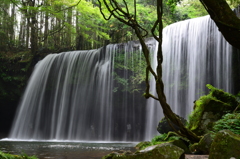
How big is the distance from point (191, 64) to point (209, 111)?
251 inches

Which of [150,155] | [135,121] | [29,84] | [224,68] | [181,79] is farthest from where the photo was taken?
[29,84]

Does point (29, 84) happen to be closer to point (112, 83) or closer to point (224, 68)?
point (112, 83)

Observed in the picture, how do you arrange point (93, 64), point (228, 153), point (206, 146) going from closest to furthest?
point (228, 153)
point (206, 146)
point (93, 64)

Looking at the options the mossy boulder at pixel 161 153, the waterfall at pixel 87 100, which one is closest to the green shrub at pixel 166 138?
the mossy boulder at pixel 161 153

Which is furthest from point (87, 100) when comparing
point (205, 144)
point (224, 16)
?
point (224, 16)

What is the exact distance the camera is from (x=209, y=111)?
695 centimetres

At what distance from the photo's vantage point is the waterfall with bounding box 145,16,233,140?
11.6 metres

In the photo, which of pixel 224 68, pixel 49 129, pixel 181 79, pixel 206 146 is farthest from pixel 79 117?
pixel 206 146

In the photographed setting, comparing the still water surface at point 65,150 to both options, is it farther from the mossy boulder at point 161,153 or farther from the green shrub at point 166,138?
the mossy boulder at point 161,153

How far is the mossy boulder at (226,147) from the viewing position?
3186 millimetres

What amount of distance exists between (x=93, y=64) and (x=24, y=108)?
594 centimetres

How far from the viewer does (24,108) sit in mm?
17500

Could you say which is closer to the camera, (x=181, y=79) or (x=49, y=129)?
(x=181, y=79)

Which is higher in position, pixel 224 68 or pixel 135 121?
pixel 224 68
